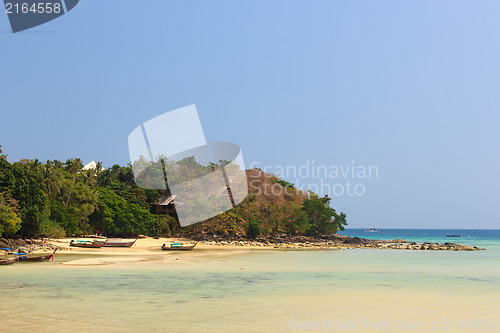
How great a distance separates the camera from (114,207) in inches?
1906

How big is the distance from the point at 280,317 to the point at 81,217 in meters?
37.1

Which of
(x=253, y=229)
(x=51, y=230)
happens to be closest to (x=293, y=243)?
(x=253, y=229)

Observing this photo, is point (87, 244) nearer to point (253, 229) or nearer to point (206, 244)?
point (206, 244)

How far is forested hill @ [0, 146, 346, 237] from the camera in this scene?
3647cm

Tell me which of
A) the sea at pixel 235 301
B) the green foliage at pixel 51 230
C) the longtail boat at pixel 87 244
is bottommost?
the sea at pixel 235 301

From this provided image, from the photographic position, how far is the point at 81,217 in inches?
1768

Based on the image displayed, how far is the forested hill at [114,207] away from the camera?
3647cm

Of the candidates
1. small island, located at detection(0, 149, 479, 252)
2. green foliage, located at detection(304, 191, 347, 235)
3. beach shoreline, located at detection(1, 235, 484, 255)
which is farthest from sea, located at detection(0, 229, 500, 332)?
green foliage, located at detection(304, 191, 347, 235)

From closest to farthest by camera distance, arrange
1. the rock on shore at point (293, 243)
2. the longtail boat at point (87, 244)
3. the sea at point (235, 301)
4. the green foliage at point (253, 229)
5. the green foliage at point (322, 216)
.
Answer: the sea at point (235, 301)
the longtail boat at point (87, 244)
the rock on shore at point (293, 243)
the green foliage at point (253, 229)
the green foliage at point (322, 216)

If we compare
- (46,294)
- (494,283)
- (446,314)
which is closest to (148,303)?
(46,294)

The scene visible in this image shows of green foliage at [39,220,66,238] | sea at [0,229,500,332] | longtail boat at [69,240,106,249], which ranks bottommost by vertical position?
sea at [0,229,500,332]

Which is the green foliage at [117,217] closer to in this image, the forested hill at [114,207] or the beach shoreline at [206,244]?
the forested hill at [114,207]

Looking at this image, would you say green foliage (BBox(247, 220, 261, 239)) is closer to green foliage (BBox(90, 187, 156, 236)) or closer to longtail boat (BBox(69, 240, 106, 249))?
green foliage (BBox(90, 187, 156, 236))

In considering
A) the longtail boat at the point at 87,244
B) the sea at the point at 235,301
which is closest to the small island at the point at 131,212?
the longtail boat at the point at 87,244
